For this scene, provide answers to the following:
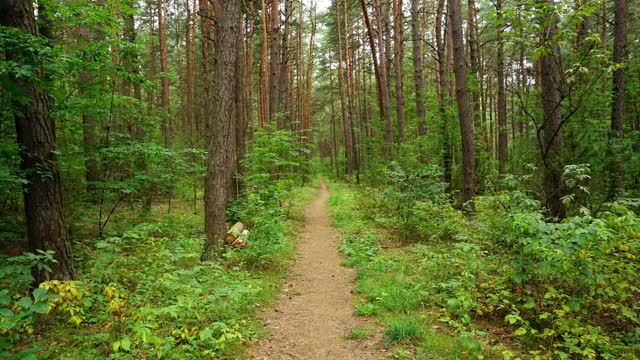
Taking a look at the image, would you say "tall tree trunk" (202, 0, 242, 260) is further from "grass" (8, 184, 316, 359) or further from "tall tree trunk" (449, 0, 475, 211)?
"tall tree trunk" (449, 0, 475, 211)

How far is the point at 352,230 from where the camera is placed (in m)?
10.8

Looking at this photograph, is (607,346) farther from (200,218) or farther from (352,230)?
(200,218)

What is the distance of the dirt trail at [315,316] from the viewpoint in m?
4.31

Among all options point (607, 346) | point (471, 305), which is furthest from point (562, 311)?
point (471, 305)

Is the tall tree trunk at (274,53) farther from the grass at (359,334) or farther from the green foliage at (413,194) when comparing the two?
the grass at (359,334)

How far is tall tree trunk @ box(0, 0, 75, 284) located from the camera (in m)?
4.82

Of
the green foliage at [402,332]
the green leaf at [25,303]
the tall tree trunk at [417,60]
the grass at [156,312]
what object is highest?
the tall tree trunk at [417,60]

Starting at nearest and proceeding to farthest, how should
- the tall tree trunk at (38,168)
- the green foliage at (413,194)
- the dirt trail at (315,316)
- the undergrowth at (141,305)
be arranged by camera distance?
1. the undergrowth at (141,305)
2. the dirt trail at (315,316)
3. the tall tree trunk at (38,168)
4. the green foliage at (413,194)

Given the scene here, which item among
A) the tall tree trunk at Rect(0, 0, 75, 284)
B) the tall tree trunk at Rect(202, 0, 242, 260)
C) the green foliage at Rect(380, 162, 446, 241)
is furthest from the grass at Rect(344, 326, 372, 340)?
the green foliage at Rect(380, 162, 446, 241)

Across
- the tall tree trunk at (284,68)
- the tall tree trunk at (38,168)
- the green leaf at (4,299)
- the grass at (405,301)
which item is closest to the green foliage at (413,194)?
the grass at (405,301)

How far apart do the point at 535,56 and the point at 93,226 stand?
34.2 feet

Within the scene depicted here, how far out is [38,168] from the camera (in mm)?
4898

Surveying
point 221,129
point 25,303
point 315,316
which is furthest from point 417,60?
point 25,303

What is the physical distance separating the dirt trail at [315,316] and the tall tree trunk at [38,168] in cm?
333
